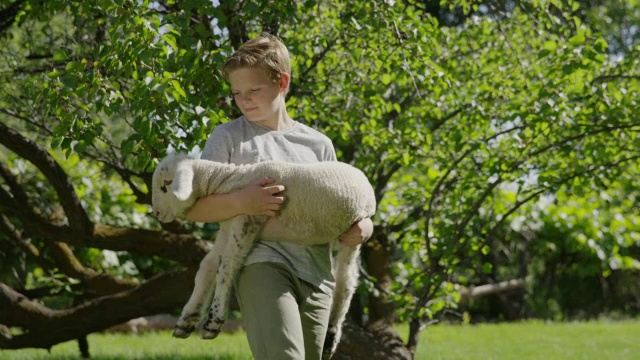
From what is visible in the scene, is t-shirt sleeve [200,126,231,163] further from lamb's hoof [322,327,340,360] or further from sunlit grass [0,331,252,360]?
sunlit grass [0,331,252,360]

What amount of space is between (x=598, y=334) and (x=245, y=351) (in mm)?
4036

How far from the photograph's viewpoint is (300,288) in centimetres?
321

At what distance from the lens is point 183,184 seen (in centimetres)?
309

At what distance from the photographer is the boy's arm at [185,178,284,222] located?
309cm

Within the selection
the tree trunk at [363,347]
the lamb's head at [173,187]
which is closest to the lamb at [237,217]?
the lamb's head at [173,187]

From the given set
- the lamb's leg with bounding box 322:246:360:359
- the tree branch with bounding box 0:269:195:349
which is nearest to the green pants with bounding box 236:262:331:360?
the lamb's leg with bounding box 322:246:360:359

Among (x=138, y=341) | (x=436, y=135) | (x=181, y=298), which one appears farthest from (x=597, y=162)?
(x=138, y=341)

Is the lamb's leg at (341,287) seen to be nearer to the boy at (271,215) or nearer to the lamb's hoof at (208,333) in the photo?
the boy at (271,215)

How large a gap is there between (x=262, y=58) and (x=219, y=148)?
345mm

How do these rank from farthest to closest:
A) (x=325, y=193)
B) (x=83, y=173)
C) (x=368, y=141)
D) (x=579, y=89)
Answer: (x=83, y=173), (x=368, y=141), (x=579, y=89), (x=325, y=193)

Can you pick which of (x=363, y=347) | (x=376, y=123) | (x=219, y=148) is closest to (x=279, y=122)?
(x=219, y=148)

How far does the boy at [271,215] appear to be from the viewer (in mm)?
3057

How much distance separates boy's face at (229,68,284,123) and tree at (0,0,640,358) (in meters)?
1.10

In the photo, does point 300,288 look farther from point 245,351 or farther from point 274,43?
point 245,351
